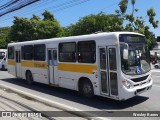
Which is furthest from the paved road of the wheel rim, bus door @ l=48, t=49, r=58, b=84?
bus door @ l=48, t=49, r=58, b=84

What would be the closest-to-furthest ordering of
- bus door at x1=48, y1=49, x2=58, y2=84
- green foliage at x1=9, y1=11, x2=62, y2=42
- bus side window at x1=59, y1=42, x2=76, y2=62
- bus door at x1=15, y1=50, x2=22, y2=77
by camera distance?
1. bus side window at x1=59, y1=42, x2=76, y2=62
2. bus door at x1=48, y1=49, x2=58, y2=84
3. bus door at x1=15, y1=50, x2=22, y2=77
4. green foliage at x1=9, y1=11, x2=62, y2=42

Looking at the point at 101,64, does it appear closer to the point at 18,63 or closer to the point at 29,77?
the point at 29,77

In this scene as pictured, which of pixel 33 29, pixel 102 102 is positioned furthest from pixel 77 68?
pixel 33 29

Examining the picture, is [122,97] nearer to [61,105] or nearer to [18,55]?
[61,105]

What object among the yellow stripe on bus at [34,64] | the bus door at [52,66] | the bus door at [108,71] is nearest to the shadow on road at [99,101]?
the bus door at [108,71]

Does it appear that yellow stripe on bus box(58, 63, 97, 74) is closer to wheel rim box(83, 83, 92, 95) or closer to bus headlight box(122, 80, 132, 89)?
wheel rim box(83, 83, 92, 95)

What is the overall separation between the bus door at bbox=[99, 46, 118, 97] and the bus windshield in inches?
13.7

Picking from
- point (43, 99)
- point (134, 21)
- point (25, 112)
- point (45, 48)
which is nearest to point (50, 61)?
point (45, 48)

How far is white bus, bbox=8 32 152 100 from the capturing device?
10.5 meters

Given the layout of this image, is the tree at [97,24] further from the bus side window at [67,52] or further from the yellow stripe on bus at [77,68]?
the yellow stripe on bus at [77,68]

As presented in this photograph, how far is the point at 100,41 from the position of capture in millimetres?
11227

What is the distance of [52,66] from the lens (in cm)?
1456

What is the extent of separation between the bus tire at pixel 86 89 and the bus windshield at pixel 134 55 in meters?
1.97

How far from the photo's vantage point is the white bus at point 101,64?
10.5 metres
